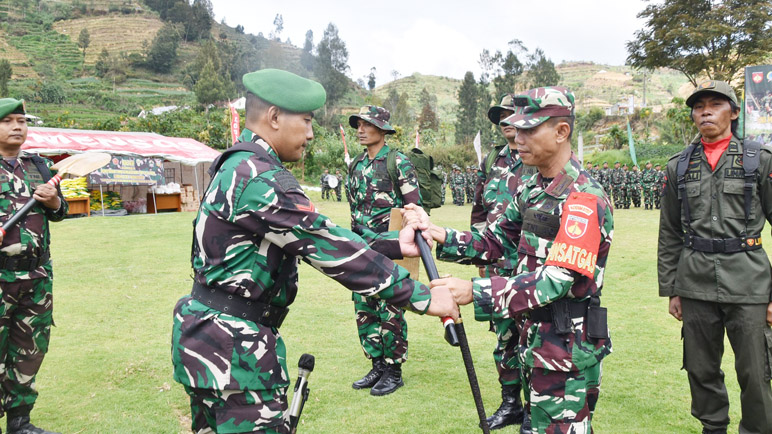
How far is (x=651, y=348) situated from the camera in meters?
5.53

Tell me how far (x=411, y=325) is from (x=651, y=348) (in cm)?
272

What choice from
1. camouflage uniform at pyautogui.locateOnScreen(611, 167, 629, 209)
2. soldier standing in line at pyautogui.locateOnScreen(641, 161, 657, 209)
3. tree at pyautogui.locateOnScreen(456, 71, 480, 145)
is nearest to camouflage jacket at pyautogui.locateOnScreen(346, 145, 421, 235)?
soldier standing in line at pyautogui.locateOnScreen(641, 161, 657, 209)

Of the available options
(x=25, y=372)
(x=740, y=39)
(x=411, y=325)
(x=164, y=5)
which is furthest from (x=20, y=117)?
(x=164, y=5)

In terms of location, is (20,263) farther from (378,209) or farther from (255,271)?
(378,209)

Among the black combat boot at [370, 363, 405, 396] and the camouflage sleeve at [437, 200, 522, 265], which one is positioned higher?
the camouflage sleeve at [437, 200, 522, 265]

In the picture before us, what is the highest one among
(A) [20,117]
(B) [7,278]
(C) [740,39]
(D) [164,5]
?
(D) [164,5]

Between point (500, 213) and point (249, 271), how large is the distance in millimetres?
2961

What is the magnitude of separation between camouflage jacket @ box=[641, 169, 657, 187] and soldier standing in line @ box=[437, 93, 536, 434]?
2104 cm

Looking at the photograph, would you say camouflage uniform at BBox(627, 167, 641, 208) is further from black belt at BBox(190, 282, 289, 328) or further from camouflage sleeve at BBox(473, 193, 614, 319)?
black belt at BBox(190, 282, 289, 328)

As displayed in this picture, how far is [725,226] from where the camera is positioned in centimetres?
350

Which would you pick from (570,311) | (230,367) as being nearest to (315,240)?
(230,367)

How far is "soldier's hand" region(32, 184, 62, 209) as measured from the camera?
155 inches

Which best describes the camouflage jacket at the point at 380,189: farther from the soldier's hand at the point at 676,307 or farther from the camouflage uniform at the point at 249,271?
the camouflage uniform at the point at 249,271

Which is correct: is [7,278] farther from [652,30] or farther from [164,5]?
[164,5]
